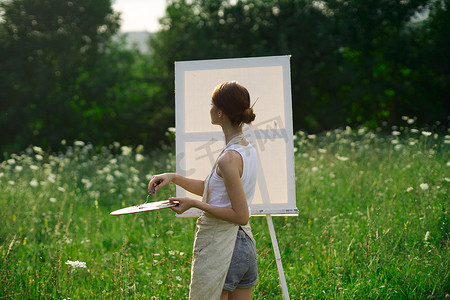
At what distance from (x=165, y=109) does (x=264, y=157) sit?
12.3m

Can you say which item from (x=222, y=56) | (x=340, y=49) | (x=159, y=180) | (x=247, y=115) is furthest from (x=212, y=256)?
(x=340, y=49)

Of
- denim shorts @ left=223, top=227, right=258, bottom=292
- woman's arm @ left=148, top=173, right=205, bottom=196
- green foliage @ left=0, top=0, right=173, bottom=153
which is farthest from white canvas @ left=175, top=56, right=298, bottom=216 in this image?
green foliage @ left=0, top=0, right=173, bottom=153

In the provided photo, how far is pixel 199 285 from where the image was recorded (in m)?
1.96

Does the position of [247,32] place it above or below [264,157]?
above

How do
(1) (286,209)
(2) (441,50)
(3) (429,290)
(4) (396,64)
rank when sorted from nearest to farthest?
(1) (286,209), (3) (429,290), (2) (441,50), (4) (396,64)

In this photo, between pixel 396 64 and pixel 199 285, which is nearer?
pixel 199 285

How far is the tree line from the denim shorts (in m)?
A: 12.7

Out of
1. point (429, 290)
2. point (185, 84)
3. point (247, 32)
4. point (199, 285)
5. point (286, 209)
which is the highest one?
point (247, 32)

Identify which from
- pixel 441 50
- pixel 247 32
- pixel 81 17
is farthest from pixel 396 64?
pixel 81 17

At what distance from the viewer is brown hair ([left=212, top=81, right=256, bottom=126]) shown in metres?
1.89

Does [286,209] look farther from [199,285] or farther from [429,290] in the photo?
[429,290]

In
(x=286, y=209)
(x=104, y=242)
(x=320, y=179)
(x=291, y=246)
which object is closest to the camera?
(x=286, y=209)

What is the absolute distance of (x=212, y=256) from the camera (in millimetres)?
1949

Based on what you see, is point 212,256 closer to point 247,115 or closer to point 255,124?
point 247,115
